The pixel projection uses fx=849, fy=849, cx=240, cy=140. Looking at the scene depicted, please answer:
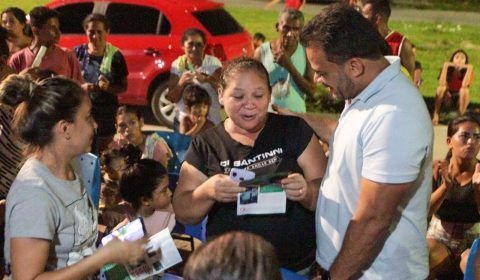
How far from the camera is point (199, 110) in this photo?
7.46 metres

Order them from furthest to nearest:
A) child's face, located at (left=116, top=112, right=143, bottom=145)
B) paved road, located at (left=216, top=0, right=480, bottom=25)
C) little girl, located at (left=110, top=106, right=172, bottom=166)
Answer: paved road, located at (left=216, top=0, right=480, bottom=25)
child's face, located at (left=116, top=112, right=143, bottom=145)
little girl, located at (left=110, top=106, right=172, bottom=166)

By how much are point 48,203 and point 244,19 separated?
57.7ft

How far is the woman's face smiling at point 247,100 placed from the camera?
141 inches

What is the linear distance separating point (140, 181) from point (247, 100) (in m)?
1.94

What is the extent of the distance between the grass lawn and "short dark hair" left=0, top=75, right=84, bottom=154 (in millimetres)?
10463

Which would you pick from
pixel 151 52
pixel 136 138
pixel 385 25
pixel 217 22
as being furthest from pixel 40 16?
pixel 217 22

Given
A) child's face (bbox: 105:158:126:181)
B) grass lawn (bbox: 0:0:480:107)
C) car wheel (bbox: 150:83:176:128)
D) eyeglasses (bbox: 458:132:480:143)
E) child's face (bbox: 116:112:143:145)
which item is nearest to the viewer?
eyeglasses (bbox: 458:132:480:143)

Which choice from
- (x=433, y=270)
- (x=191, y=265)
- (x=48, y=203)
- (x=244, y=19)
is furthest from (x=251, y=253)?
(x=244, y=19)

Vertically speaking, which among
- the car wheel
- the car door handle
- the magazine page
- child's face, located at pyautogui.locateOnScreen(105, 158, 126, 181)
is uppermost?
the car door handle

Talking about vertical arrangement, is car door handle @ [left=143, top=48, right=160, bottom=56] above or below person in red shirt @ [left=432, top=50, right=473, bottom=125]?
above

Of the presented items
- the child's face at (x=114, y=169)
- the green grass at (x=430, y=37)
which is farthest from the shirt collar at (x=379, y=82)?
the green grass at (x=430, y=37)

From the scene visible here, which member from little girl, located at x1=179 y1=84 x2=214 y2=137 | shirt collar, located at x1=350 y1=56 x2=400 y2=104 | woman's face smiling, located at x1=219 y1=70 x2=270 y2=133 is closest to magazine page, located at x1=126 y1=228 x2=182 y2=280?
woman's face smiling, located at x1=219 y1=70 x2=270 y2=133

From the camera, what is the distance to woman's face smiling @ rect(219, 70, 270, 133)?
359 centimetres

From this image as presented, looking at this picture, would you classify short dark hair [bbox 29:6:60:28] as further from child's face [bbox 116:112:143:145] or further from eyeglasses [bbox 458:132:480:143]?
eyeglasses [bbox 458:132:480:143]
